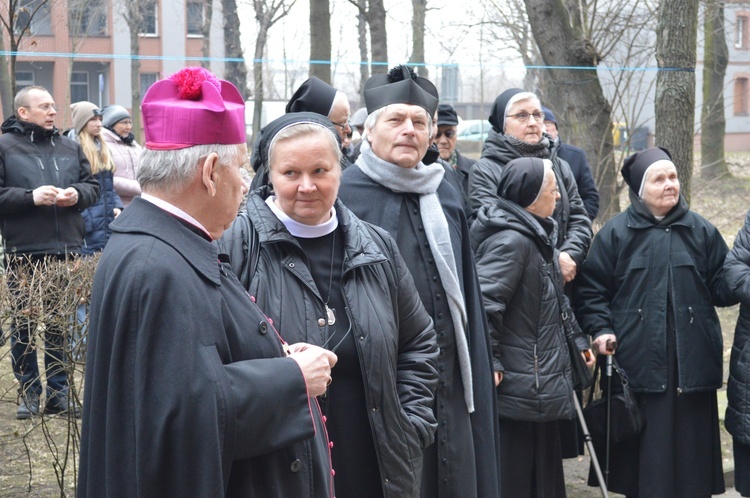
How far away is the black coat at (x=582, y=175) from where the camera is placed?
703 centimetres

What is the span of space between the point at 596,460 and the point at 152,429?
145 inches

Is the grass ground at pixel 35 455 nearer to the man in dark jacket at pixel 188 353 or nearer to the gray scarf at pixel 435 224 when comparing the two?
the gray scarf at pixel 435 224

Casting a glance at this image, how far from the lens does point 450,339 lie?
3836 mm

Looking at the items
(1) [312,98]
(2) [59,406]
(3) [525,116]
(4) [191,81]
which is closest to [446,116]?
(3) [525,116]

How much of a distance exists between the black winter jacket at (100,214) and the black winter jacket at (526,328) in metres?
3.85

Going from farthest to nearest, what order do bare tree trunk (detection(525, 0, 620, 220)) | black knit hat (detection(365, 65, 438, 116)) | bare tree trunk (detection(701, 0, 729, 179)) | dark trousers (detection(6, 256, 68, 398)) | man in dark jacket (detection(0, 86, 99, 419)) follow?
bare tree trunk (detection(701, 0, 729, 179))
bare tree trunk (detection(525, 0, 620, 220))
man in dark jacket (detection(0, 86, 99, 419))
dark trousers (detection(6, 256, 68, 398))
black knit hat (detection(365, 65, 438, 116))

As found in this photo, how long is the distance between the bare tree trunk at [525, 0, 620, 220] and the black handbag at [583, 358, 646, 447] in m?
3.55

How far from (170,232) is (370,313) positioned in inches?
36.7

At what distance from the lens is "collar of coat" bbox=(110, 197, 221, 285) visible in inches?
86.2

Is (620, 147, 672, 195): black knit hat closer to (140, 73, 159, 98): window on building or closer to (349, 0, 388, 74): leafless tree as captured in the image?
(349, 0, 388, 74): leafless tree

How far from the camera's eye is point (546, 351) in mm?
4602

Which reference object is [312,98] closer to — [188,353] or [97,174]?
[188,353]

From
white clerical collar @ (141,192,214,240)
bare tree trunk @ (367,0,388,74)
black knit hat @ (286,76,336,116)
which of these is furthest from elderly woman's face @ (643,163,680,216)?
bare tree trunk @ (367,0,388,74)

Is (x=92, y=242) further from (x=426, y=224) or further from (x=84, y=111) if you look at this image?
(x=426, y=224)
